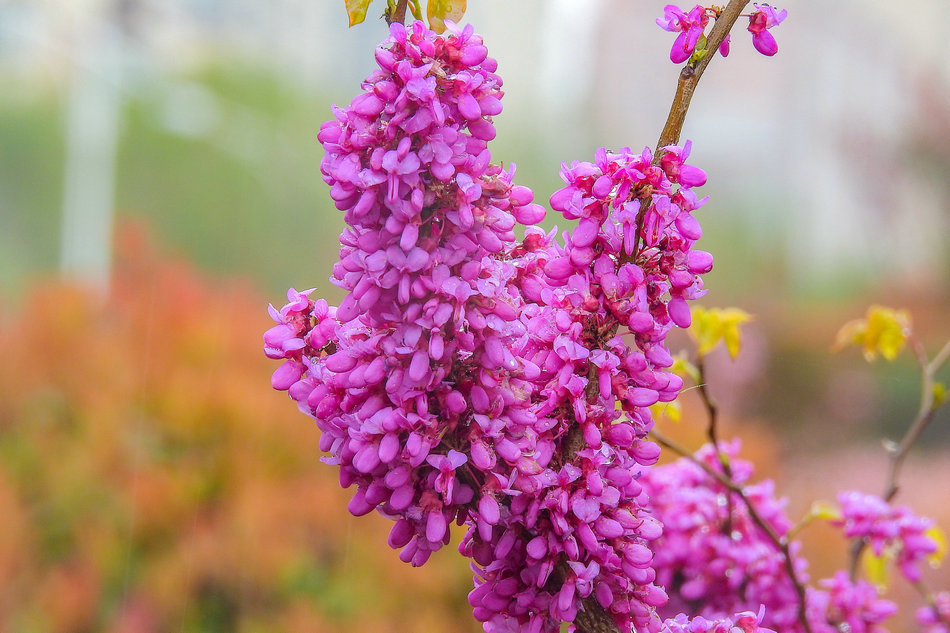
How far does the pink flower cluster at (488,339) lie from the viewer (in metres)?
0.25

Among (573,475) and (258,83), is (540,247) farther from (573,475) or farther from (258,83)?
(258,83)

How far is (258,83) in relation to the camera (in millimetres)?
1028

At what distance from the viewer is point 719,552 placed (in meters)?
0.46

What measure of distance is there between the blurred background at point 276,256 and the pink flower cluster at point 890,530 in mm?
307

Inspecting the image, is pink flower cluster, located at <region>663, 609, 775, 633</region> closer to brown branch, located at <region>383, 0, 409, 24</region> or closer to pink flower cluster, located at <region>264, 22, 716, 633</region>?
pink flower cluster, located at <region>264, 22, 716, 633</region>

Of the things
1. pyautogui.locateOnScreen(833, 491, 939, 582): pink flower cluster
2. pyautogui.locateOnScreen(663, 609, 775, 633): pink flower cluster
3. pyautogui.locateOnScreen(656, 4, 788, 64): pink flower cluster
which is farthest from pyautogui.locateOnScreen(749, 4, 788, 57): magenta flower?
pyautogui.locateOnScreen(833, 491, 939, 582): pink flower cluster

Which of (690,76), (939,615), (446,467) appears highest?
(690,76)

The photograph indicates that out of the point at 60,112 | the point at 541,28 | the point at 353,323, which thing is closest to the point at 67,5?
the point at 60,112

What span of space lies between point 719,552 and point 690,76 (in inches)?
11.7

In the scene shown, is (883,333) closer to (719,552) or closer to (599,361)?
(719,552)

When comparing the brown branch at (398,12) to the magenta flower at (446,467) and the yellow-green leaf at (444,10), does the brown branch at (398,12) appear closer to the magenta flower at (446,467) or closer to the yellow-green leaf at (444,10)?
the yellow-green leaf at (444,10)

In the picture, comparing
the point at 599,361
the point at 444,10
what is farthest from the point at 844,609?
the point at 444,10

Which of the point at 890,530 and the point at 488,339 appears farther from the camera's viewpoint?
the point at 890,530

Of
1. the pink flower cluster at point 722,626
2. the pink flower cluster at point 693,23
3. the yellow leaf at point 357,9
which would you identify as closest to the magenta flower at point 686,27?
the pink flower cluster at point 693,23
